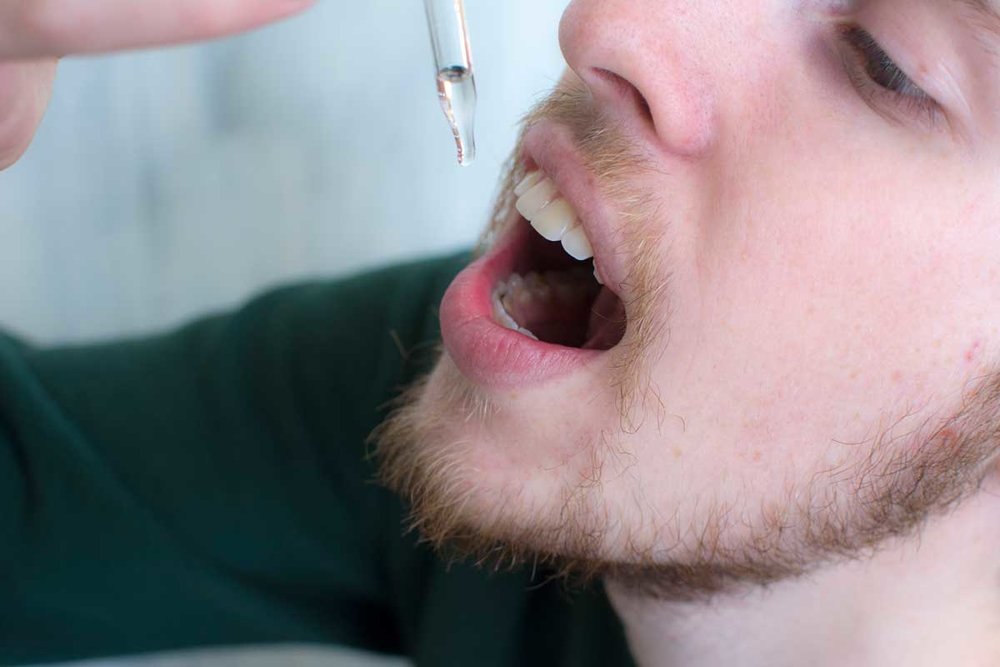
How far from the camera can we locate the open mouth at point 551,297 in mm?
809

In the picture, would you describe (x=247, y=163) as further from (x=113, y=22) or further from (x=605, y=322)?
(x=113, y=22)

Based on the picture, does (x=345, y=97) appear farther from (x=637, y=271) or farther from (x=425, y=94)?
(x=637, y=271)

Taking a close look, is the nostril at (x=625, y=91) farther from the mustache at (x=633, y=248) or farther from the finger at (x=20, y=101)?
the finger at (x=20, y=101)

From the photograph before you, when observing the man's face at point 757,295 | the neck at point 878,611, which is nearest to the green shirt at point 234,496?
the neck at point 878,611

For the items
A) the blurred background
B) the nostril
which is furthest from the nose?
the blurred background

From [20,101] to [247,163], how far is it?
0.72 m

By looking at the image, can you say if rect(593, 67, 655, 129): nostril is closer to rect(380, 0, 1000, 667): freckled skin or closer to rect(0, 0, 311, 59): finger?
rect(380, 0, 1000, 667): freckled skin

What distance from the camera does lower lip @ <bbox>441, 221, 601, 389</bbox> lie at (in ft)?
2.36

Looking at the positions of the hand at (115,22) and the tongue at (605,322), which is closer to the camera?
the hand at (115,22)

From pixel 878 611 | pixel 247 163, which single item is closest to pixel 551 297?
pixel 878 611

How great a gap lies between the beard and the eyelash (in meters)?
0.14

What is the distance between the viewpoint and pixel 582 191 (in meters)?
0.70

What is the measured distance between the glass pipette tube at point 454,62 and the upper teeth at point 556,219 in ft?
0.28

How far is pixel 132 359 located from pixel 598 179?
608mm
